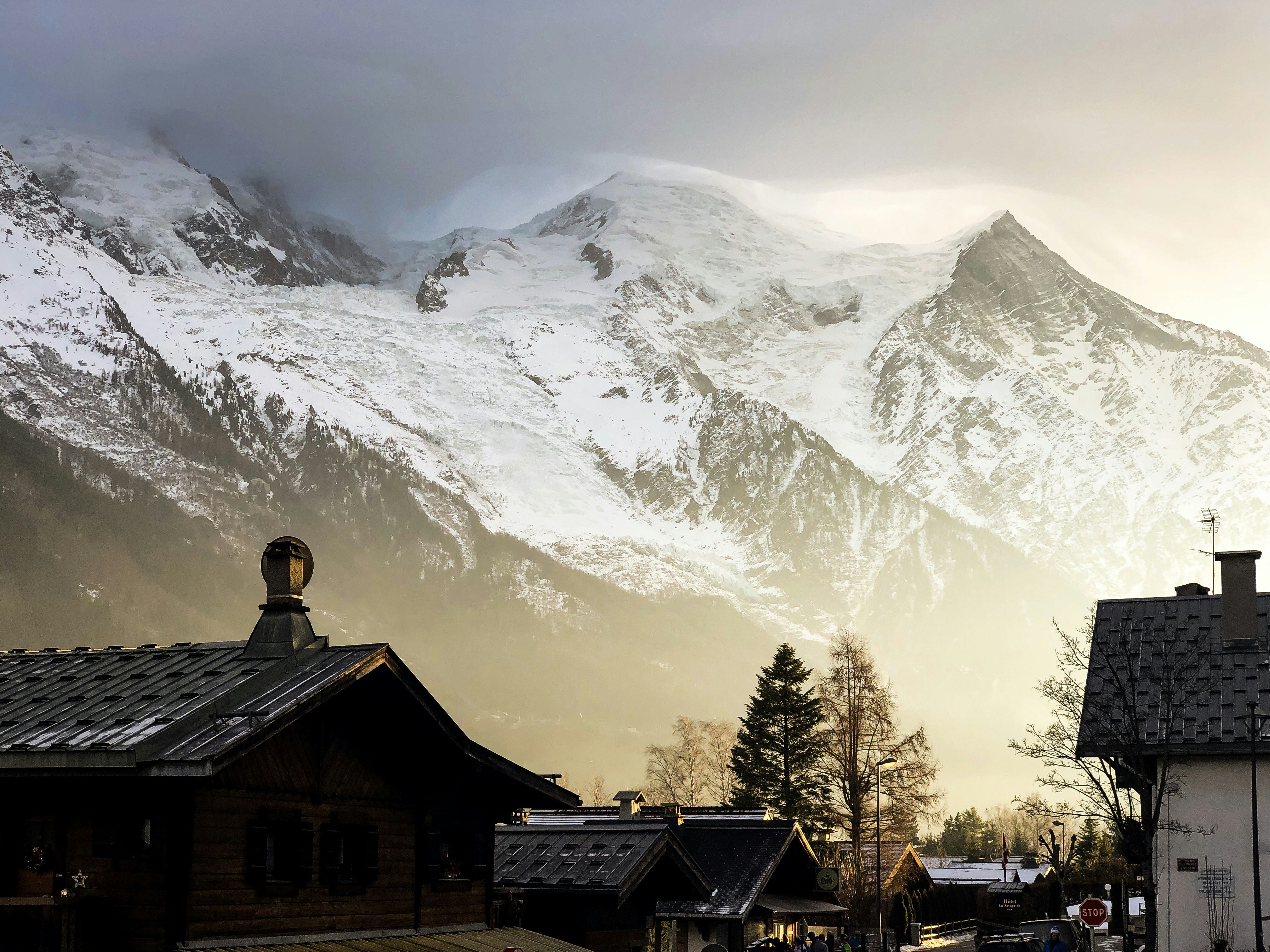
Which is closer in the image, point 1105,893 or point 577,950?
point 577,950

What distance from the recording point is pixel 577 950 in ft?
82.6

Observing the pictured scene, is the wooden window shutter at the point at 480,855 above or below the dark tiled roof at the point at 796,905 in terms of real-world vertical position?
above

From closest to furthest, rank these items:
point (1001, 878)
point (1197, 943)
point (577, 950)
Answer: point (577, 950)
point (1197, 943)
point (1001, 878)

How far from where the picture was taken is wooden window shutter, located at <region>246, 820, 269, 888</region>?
17734 mm

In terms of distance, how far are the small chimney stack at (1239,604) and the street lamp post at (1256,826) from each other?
3306 millimetres

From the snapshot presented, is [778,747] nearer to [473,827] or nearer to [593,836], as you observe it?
[593,836]

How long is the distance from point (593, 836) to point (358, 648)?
1718 centimetres

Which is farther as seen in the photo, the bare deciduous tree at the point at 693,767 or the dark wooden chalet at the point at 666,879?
the bare deciduous tree at the point at 693,767

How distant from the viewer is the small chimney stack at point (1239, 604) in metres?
34.6

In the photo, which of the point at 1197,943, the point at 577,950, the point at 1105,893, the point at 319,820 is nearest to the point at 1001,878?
the point at 1105,893

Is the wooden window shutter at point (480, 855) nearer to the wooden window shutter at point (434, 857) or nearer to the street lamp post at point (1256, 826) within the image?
the wooden window shutter at point (434, 857)

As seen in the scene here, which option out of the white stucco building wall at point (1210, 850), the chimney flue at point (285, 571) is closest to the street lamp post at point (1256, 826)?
the white stucco building wall at point (1210, 850)

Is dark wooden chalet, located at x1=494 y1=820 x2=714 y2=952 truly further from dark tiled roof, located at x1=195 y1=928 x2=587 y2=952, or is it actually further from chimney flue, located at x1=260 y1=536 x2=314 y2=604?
chimney flue, located at x1=260 y1=536 x2=314 y2=604

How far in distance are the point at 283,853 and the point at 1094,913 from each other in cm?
1709
